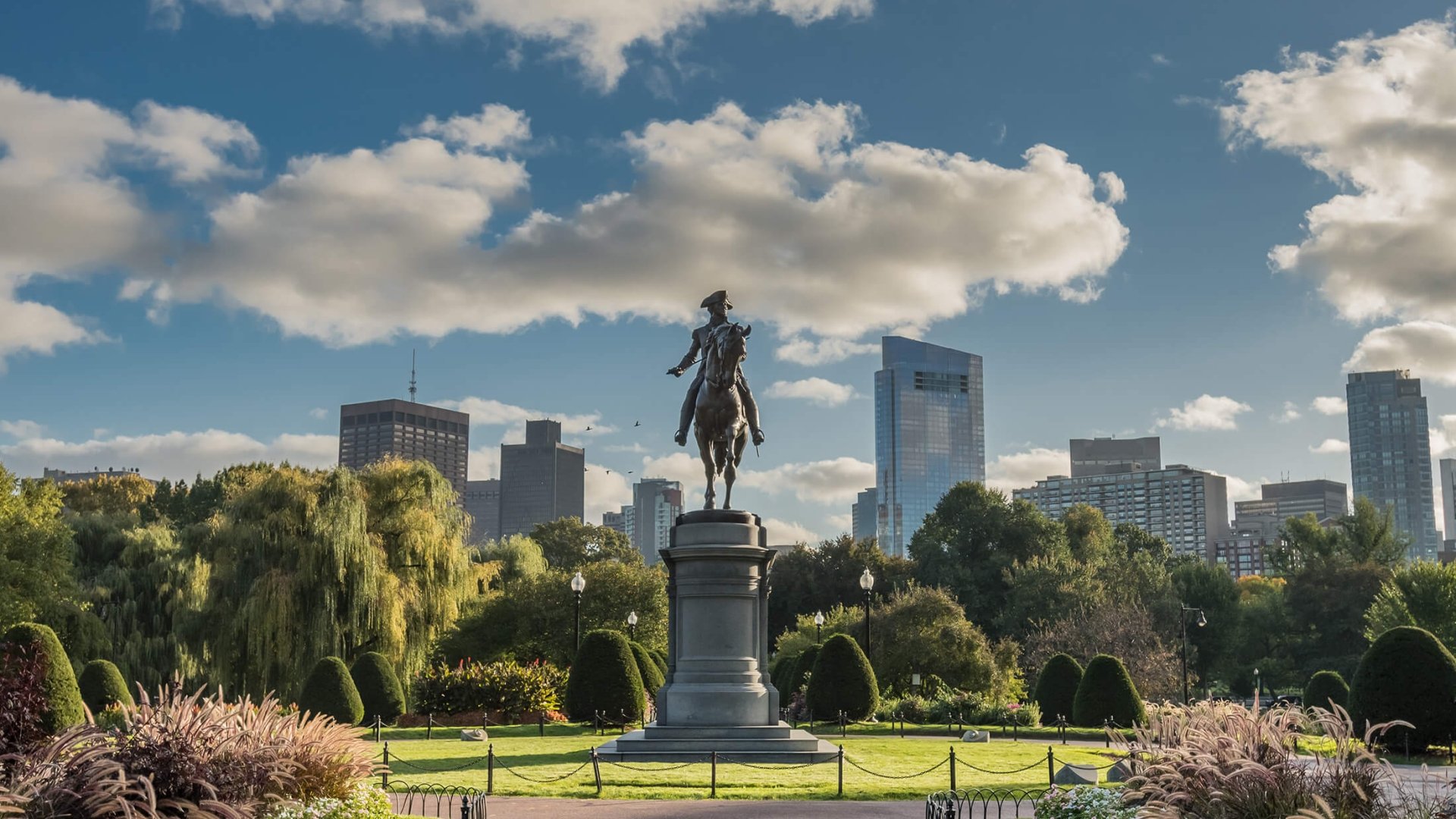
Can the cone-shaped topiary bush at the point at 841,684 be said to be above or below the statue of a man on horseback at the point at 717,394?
below

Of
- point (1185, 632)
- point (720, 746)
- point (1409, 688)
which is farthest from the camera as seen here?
point (1185, 632)

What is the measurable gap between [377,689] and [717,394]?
549 inches

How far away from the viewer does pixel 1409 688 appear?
26.3 metres

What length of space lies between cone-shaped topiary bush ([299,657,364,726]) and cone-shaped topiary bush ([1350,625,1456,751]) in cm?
2229

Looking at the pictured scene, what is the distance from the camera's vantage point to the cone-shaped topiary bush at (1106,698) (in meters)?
33.5

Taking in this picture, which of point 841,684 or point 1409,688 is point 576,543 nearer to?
point 841,684

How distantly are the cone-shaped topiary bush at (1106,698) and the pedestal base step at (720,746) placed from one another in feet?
44.7

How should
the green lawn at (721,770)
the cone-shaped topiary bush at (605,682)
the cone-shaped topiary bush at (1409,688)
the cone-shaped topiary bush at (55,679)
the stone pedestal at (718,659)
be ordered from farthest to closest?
the cone-shaped topiary bush at (605,682) → the cone-shaped topiary bush at (1409,688) → the cone-shaped topiary bush at (55,679) → the stone pedestal at (718,659) → the green lawn at (721,770)

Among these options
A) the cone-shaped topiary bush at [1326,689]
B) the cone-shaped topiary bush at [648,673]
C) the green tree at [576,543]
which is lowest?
the cone-shaped topiary bush at [1326,689]

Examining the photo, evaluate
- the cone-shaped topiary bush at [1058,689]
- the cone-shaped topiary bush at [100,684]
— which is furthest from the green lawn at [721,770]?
the cone-shaped topiary bush at [1058,689]

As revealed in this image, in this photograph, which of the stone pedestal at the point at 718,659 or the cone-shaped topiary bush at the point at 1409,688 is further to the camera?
the cone-shaped topiary bush at the point at 1409,688

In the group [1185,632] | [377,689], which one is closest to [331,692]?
[377,689]

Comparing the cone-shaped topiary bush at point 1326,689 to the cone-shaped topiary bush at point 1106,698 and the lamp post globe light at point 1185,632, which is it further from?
the cone-shaped topiary bush at point 1106,698

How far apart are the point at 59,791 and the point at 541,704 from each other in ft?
85.1
